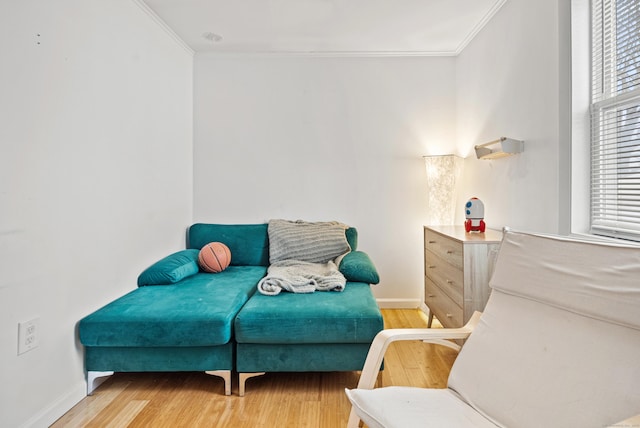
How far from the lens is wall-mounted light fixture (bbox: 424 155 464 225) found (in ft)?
11.3

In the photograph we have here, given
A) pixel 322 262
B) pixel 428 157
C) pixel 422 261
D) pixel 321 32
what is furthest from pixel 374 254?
pixel 321 32

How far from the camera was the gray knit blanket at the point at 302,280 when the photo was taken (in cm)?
251

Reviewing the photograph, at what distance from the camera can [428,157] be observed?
3.48m

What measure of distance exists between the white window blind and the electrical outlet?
111 inches

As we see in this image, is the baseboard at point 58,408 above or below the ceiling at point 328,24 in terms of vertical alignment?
below

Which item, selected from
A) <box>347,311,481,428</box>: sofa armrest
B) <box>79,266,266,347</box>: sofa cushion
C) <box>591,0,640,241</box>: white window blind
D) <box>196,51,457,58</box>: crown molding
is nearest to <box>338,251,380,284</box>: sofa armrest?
<box>79,266,266,347</box>: sofa cushion

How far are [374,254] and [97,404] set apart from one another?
252cm

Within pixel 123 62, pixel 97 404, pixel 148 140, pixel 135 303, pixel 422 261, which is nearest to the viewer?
pixel 97 404

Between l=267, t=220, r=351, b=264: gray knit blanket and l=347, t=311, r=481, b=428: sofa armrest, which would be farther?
l=267, t=220, r=351, b=264: gray knit blanket

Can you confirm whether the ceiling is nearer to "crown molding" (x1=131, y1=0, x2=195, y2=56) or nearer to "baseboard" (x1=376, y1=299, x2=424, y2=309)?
"crown molding" (x1=131, y1=0, x2=195, y2=56)

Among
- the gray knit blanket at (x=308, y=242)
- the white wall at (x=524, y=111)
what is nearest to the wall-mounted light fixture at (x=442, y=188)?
the white wall at (x=524, y=111)

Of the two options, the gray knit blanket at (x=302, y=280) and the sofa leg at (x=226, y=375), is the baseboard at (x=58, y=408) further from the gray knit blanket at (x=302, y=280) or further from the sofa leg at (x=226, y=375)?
the gray knit blanket at (x=302, y=280)

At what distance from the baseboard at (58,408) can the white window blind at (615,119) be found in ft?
9.52

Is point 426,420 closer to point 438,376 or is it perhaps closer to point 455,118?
point 438,376
